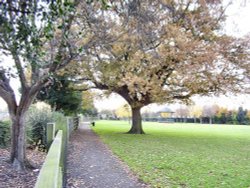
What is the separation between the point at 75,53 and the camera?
23.2 ft

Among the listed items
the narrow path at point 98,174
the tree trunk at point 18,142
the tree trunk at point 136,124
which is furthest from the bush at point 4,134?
the tree trunk at point 136,124

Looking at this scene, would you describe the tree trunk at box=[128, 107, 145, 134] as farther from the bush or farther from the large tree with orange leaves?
the bush

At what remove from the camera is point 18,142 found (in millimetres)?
7328

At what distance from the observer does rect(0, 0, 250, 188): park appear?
4871 mm

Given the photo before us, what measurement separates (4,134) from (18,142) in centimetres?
313

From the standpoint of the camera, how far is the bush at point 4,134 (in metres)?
10.0

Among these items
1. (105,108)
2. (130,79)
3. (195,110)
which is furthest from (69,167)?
(105,108)

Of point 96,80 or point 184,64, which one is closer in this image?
point 184,64

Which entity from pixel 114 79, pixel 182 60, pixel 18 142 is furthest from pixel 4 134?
pixel 182 60

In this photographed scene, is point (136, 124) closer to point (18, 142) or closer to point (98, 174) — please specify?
point (98, 174)

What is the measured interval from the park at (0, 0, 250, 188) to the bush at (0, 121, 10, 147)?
3 centimetres

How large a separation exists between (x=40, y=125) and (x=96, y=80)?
11.0 metres

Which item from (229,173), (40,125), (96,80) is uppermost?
(96,80)

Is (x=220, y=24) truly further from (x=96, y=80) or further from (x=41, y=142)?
(x=41, y=142)
